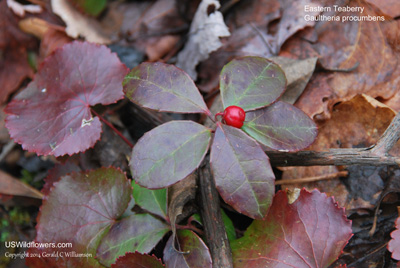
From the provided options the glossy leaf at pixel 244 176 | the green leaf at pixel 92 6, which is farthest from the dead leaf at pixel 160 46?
the glossy leaf at pixel 244 176

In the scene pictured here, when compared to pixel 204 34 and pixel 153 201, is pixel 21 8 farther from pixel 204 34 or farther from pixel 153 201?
pixel 153 201

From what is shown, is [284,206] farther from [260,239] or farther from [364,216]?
[364,216]

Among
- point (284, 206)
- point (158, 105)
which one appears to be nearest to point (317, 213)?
point (284, 206)

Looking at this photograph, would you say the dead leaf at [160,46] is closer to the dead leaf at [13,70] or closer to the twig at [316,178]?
the dead leaf at [13,70]

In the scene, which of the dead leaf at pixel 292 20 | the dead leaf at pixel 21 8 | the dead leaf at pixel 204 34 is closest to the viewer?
the dead leaf at pixel 292 20

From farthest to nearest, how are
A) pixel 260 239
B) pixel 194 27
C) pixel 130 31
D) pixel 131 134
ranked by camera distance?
pixel 130 31 → pixel 194 27 → pixel 131 134 → pixel 260 239

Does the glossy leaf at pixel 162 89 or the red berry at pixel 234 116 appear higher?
the glossy leaf at pixel 162 89
